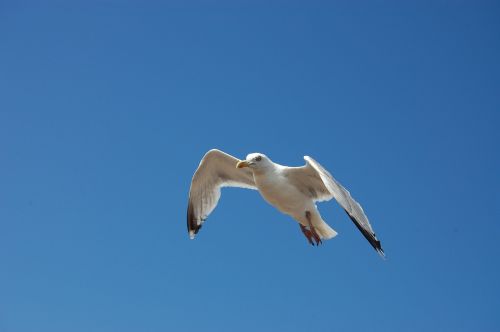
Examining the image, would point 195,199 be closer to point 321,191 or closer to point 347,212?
point 321,191

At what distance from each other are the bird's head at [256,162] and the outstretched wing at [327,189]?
1.06ft

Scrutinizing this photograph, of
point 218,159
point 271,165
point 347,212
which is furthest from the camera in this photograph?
point 218,159

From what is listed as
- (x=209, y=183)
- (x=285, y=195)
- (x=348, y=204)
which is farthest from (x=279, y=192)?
(x=209, y=183)

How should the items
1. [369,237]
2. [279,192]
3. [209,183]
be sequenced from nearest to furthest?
[369,237]
[279,192]
[209,183]

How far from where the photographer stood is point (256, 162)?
274 inches

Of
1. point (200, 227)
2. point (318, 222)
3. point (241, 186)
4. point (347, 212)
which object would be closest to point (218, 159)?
point (241, 186)

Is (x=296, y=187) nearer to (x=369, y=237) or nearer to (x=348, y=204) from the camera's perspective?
(x=348, y=204)

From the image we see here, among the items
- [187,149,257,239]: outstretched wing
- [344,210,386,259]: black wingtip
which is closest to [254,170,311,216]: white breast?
[187,149,257,239]: outstretched wing

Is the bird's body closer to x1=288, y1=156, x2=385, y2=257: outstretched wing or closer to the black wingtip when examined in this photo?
x1=288, y1=156, x2=385, y2=257: outstretched wing

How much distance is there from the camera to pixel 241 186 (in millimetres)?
8242

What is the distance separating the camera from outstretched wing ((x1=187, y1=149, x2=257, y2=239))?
8.15 metres

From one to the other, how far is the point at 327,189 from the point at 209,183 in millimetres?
2189

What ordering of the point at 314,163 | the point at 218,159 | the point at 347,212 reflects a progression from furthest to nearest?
1. the point at 218,159
2. the point at 314,163
3. the point at 347,212

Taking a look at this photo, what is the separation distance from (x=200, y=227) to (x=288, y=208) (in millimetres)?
1814
